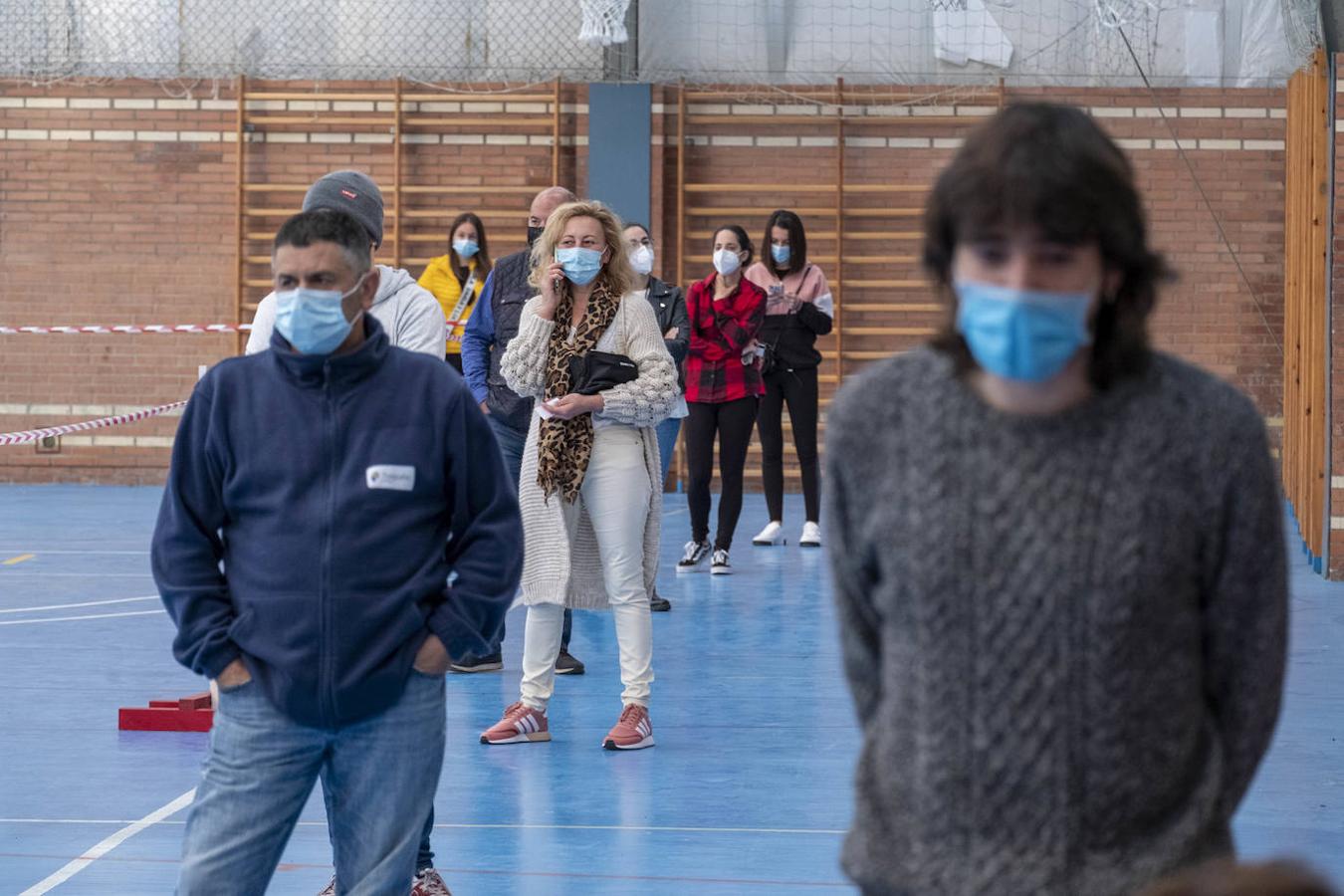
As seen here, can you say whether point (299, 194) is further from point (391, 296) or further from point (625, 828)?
point (625, 828)

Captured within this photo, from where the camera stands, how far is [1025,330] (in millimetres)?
1620

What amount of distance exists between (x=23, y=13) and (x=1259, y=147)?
30.8 ft

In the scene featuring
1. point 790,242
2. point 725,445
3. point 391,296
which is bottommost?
point 725,445

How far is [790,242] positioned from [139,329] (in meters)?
5.70

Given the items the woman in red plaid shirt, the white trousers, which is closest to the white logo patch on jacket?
the white trousers

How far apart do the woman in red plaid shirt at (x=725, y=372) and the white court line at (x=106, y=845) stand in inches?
176

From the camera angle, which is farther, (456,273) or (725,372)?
(456,273)

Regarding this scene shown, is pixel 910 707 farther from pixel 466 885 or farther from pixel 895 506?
pixel 466 885

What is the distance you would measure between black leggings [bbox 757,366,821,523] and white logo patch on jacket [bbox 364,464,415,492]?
6.80m

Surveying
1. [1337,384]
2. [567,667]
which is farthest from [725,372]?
[1337,384]

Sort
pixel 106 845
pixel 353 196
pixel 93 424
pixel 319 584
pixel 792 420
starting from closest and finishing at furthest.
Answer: pixel 319 584, pixel 353 196, pixel 106 845, pixel 792 420, pixel 93 424

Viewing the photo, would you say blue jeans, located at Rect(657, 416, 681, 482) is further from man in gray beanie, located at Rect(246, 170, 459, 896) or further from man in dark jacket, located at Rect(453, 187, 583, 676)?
man in gray beanie, located at Rect(246, 170, 459, 896)

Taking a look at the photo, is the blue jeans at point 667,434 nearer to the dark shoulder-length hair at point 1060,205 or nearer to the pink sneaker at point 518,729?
the pink sneaker at point 518,729

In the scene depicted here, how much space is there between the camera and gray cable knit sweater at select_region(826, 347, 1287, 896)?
1.65 m
